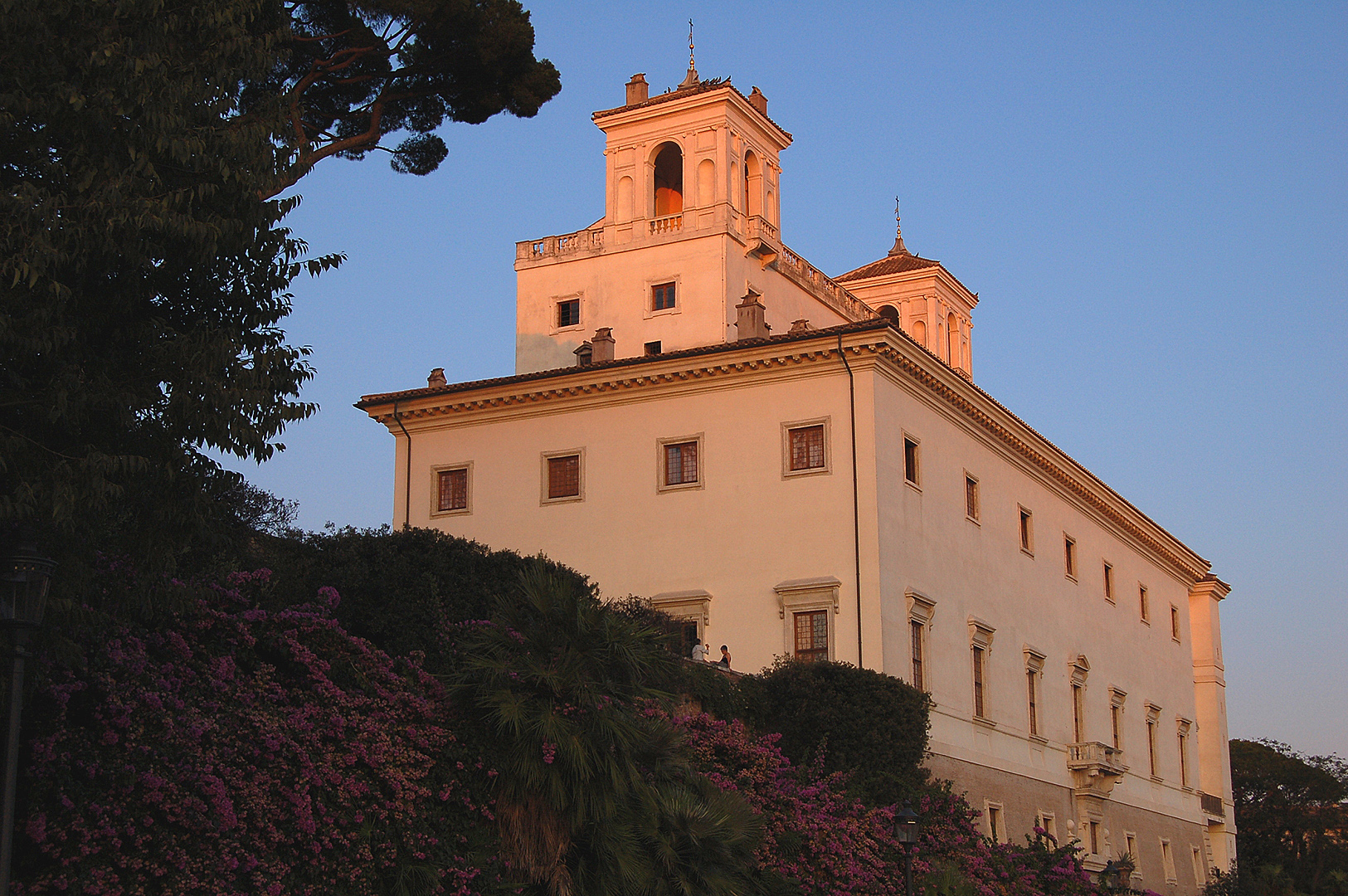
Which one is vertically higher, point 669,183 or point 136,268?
point 669,183

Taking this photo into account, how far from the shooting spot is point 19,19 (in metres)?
11.5

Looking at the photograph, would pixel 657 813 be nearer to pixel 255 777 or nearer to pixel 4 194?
pixel 255 777

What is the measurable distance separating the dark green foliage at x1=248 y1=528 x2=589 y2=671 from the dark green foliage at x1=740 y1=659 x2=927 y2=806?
6.88 m

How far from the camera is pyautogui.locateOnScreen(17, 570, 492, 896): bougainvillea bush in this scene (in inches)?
554

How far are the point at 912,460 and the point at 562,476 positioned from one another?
306 inches

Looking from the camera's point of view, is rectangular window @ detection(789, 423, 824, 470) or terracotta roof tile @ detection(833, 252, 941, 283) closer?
rectangular window @ detection(789, 423, 824, 470)

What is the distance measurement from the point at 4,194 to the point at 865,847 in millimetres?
18483

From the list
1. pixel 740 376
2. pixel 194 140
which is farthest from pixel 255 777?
pixel 740 376

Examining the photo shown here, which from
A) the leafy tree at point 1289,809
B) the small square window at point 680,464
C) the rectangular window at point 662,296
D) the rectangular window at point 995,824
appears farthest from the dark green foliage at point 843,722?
the leafy tree at point 1289,809

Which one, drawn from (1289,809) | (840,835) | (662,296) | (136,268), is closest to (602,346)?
(662,296)

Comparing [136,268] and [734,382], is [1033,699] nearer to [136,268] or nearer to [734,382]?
[734,382]

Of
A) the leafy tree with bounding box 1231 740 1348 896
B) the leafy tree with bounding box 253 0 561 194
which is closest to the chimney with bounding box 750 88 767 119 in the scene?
the leafy tree with bounding box 253 0 561 194

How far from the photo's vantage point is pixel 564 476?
122 feet

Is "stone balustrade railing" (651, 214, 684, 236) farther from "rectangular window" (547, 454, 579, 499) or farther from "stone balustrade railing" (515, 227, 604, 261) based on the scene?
"rectangular window" (547, 454, 579, 499)
